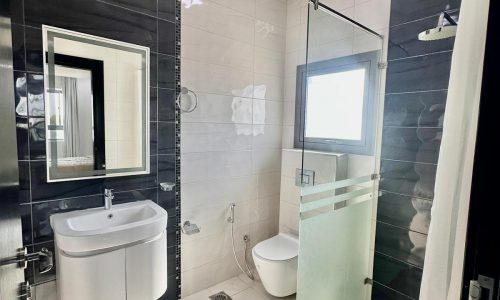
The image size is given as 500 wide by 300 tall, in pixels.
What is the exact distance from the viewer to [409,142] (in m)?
1.84

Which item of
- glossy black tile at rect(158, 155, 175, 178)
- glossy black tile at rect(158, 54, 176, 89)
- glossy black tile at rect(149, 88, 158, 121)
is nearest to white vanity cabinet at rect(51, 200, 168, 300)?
glossy black tile at rect(158, 155, 175, 178)

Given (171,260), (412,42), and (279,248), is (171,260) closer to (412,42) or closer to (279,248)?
(279,248)

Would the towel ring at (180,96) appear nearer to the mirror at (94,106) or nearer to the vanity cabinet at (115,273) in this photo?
the mirror at (94,106)

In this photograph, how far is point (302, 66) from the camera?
2594 mm

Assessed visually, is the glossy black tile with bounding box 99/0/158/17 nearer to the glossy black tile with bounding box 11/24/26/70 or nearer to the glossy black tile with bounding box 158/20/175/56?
the glossy black tile with bounding box 158/20/175/56

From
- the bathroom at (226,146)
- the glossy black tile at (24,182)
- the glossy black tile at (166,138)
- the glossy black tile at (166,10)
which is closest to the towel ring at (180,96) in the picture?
the bathroom at (226,146)

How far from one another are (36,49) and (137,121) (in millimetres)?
674

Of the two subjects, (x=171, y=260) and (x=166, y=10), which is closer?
(x=166, y=10)

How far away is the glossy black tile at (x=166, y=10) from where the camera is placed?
190 cm

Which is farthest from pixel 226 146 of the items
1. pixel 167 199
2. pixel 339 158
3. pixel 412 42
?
pixel 412 42

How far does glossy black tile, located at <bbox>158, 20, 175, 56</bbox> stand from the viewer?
6.29 ft

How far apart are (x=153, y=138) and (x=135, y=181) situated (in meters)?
0.34

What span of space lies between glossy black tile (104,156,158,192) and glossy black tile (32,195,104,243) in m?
0.19

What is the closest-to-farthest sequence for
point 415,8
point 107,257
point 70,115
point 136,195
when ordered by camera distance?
point 107,257
point 70,115
point 415,8
point 136,195
